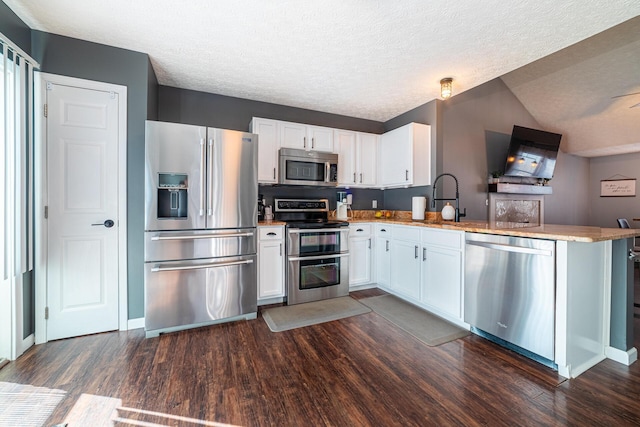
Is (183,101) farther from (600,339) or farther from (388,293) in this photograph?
(600,339)

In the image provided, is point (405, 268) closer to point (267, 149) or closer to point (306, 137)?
point (306, 137)

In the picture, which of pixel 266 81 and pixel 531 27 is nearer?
pixel 531 27

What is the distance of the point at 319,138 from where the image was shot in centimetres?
370

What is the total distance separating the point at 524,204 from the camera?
460 centimetres

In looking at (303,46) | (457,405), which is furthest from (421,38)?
(457,405)

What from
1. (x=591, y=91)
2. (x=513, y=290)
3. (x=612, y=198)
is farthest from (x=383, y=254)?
(x=612, y=198)

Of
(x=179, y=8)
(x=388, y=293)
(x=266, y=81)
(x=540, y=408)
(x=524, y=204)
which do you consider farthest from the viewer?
(x=524, y=204)

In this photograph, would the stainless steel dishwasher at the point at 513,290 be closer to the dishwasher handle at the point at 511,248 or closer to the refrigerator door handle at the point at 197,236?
the dishwasher handle at the point at 511,248

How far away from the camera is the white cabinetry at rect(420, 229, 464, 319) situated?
2.55 m

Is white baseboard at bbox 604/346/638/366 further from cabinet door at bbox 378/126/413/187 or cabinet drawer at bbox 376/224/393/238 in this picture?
cabinet door at bbox 378/126/413/187

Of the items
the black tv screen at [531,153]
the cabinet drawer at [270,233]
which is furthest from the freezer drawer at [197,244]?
the black tv screen at [531,153]

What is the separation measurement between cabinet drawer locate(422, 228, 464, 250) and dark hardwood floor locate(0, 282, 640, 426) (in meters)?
0.84

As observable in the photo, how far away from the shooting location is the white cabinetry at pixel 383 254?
3.49 m

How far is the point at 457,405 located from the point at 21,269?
317cm
